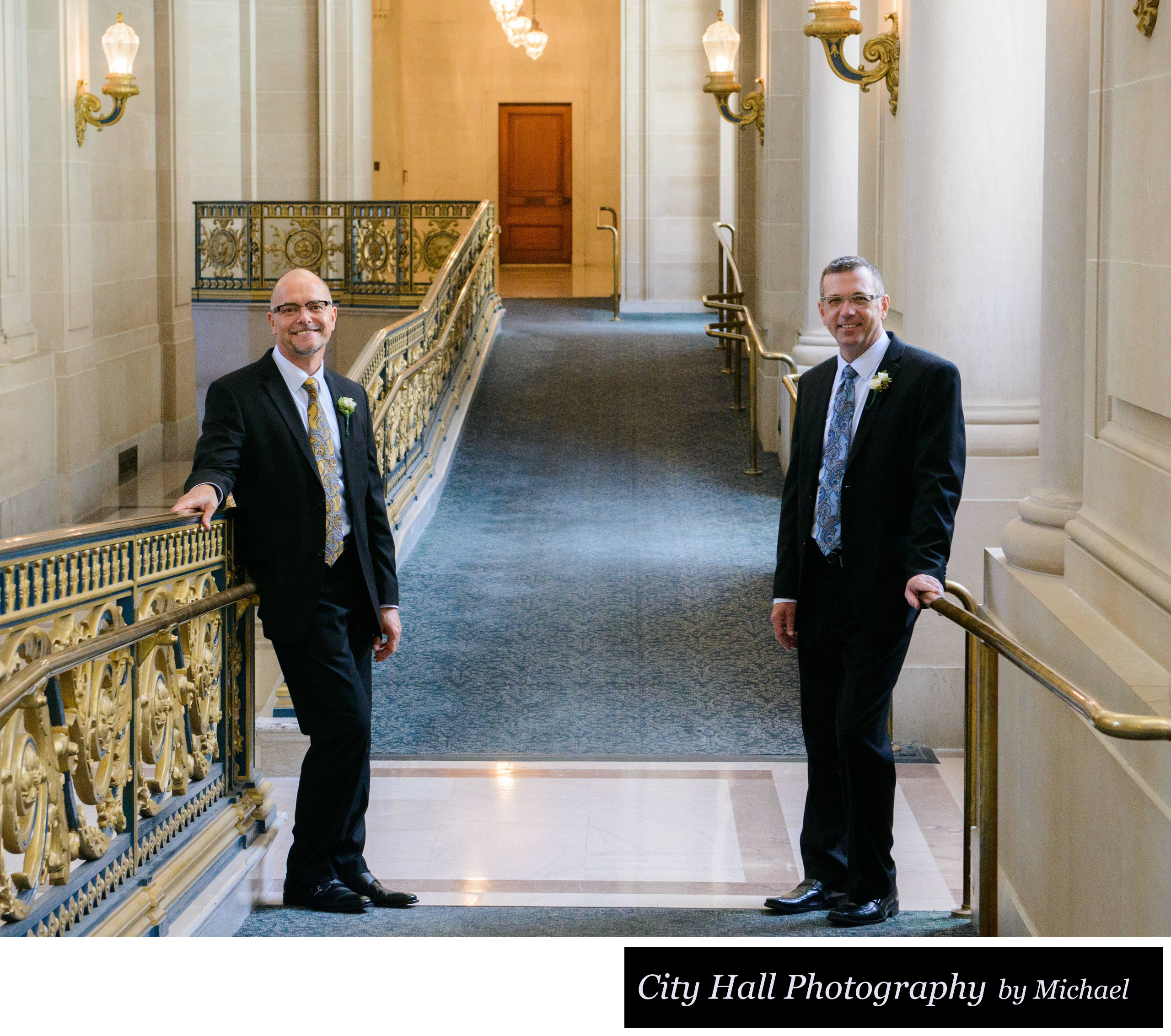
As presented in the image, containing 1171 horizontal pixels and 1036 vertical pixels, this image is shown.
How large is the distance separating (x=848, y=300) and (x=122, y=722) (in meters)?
2.11

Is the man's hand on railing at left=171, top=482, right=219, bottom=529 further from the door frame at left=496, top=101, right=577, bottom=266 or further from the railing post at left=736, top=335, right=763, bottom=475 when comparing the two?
the door frame at left=496, top=101, right=577, bottom=266

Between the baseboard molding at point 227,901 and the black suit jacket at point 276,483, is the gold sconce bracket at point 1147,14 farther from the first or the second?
the baseboard molding at point 227,901

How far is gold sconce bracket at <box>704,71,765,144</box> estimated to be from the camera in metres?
11.0

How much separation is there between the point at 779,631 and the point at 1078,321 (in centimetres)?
126

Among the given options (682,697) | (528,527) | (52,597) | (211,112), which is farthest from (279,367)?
(211,112)

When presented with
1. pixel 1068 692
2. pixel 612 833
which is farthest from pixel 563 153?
pixel 1068 692

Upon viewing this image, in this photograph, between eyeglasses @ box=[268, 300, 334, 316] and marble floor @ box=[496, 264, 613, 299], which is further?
marble floor @ box=[496, 264, 613, 299]

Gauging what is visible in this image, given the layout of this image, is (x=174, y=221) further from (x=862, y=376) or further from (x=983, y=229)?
(x=862, y=376)

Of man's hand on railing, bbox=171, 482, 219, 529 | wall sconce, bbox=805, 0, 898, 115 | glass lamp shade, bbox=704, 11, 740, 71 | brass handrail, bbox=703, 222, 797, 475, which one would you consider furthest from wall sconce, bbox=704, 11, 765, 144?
man's hand on railing, bbox=171, 482, 219, 529

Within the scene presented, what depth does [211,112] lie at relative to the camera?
715 inches

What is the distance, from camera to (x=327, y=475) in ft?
13.0

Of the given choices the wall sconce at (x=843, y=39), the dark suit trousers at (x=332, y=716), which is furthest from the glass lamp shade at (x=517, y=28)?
the dark suit trousers at (x=332, y=716)

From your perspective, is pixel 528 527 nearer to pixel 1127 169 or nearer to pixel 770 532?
pixel 770 532

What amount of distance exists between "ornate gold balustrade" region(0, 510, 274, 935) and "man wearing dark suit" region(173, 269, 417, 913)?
0.16m
